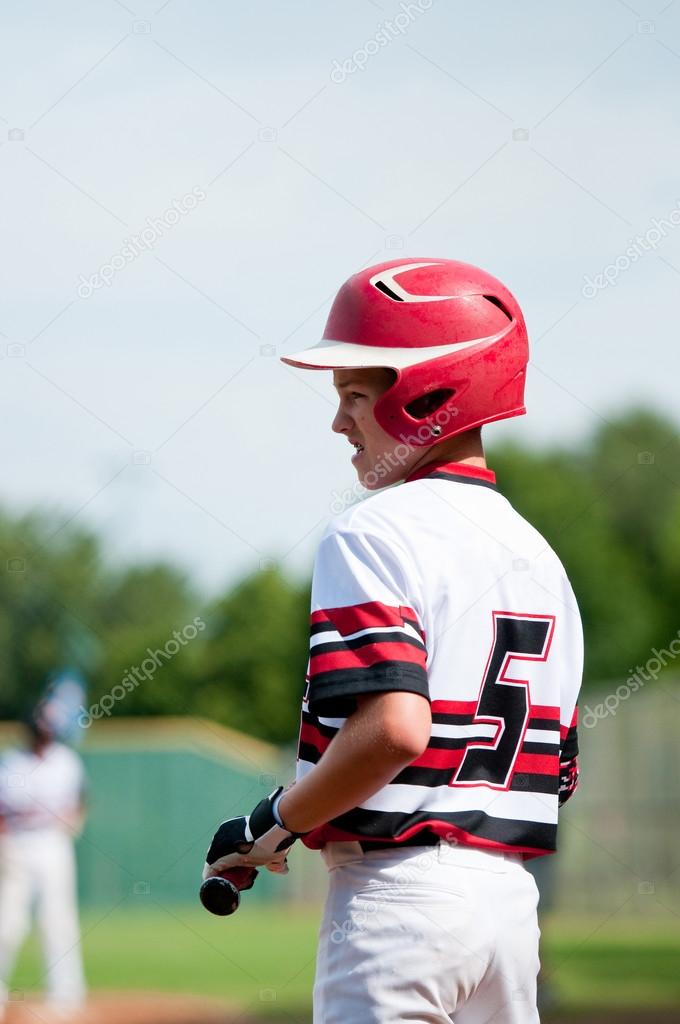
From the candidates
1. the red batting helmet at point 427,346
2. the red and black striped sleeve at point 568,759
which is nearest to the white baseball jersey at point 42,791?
the red and black striped sleeve at point 568,759

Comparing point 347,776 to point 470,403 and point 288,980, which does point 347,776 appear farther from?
point 288,980

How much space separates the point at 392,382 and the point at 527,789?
83cm

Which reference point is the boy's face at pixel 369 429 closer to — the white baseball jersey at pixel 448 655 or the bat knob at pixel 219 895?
the white baseball jersey at pixel 448 655

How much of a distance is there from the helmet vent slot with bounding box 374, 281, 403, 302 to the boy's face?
0.15 m

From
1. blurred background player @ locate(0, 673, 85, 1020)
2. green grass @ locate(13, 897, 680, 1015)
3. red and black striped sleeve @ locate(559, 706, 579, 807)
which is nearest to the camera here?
red and black striped sleeve @ locate(559, 706, 579, 807)

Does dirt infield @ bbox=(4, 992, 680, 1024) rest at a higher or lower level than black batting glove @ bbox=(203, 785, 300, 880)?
lower

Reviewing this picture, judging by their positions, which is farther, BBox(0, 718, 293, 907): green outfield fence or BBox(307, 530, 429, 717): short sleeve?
BBox(0, 718, 293, 907): green outfield fence

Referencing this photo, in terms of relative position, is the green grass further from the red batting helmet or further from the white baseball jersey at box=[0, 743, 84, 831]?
the red batting helmet

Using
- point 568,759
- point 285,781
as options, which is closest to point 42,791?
point 568,759

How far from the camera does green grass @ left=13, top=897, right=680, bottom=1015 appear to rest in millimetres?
12453

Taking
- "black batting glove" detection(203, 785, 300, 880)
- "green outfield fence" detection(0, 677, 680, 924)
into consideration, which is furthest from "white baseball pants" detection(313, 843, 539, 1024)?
"green outfield fence" detection(0, 677, 680, 924)

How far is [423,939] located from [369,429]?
3.22 ft

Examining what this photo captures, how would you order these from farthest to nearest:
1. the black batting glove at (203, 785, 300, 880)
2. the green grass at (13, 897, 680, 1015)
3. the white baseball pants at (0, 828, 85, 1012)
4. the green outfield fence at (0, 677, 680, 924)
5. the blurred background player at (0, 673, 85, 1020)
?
the green outfield fence at (0, 677, 680, 924) < the green grass at (13, 897, 680, 1015) < the blurred background player at (0, 673, 85, 1020) < the white baseball pants at (0, 828, 85, 1012) < the black batting glove at (203, 785, 300, 880)

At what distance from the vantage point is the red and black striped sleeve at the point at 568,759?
3.02 metres
